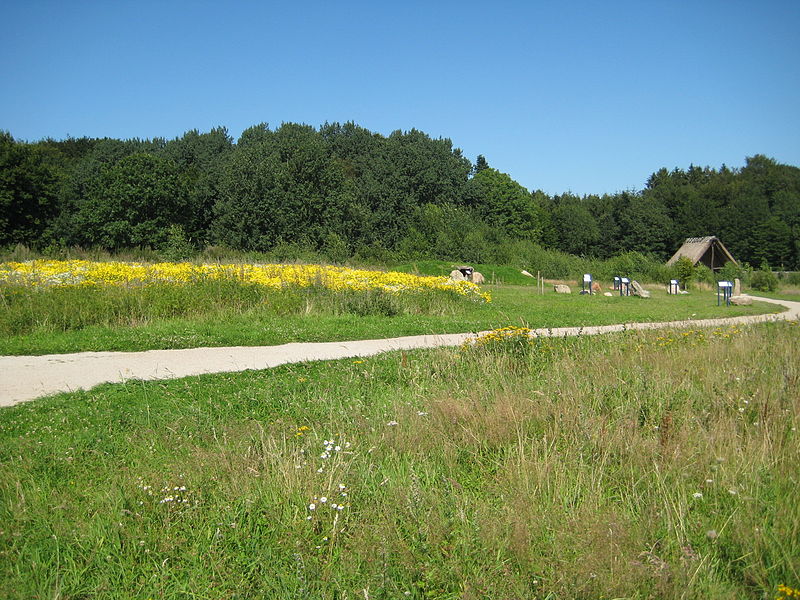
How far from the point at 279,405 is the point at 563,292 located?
20.3 m

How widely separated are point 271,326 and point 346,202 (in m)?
34.1

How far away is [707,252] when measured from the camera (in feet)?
144

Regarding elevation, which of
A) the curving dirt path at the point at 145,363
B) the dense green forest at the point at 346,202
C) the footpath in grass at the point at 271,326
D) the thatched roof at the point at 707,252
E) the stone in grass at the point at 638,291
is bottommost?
the curving dirt path at the point at 145,363

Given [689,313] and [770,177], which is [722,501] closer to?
[689,313]

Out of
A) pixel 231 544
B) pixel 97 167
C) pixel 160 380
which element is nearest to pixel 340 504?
pixel 231 544

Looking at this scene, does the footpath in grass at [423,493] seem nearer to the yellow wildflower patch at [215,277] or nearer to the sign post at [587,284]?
the yellow wildflower patch at [215,277]

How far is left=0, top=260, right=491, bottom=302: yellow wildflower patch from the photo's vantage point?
13.3 m

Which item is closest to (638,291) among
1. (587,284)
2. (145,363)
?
(587,284)

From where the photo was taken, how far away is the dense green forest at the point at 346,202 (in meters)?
41.6

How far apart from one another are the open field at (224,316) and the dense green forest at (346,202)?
461 inches

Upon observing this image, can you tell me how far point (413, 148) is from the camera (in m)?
58.0

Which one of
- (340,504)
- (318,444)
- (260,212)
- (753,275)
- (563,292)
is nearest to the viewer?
(340,504)

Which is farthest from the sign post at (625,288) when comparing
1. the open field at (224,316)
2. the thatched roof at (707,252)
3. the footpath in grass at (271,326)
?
the thatched roof at (707,252)

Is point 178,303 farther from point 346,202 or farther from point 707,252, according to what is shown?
point 707,252
